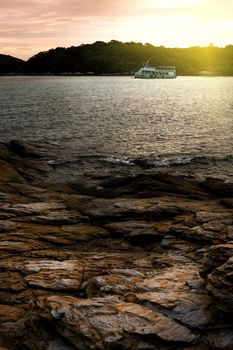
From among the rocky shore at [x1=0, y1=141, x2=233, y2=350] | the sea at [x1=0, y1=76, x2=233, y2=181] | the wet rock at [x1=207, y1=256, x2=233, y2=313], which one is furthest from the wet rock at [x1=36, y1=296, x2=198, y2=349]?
the sea at [x1=0, y1=76, x2=233, y2=181]

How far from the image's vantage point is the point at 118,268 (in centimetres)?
1747

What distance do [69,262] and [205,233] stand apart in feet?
19.4

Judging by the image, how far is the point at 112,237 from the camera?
21797 mm

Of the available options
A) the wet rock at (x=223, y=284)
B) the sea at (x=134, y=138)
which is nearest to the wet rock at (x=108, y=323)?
the wet rock at (x=223, y=284)

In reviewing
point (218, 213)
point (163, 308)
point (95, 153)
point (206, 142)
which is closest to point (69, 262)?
point (163, 308)

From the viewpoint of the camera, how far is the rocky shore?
12.9m

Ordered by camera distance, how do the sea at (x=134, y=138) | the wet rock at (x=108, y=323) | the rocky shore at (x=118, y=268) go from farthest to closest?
the sea at (x=134, y=138) → the rocky shore at (x=118, y=268) → the wet rock at (x=108, y=323)

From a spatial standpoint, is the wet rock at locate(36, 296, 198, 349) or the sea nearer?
the wet rock at locate(36, 296, 198, 349)

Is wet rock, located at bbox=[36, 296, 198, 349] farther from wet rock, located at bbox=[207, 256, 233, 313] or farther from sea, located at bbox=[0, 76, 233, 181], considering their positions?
sea, located at bbox=[0, 76, 233, 181]

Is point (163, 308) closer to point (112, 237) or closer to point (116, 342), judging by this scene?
point (116, 342)

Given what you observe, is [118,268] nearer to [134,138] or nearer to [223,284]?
[223,284]

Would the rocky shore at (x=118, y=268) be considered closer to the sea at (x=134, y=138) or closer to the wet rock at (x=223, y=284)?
the wet rock at (x=223, y=284)

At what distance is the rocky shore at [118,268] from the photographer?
1293 cm

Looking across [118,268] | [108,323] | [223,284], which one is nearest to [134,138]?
[118,268]
